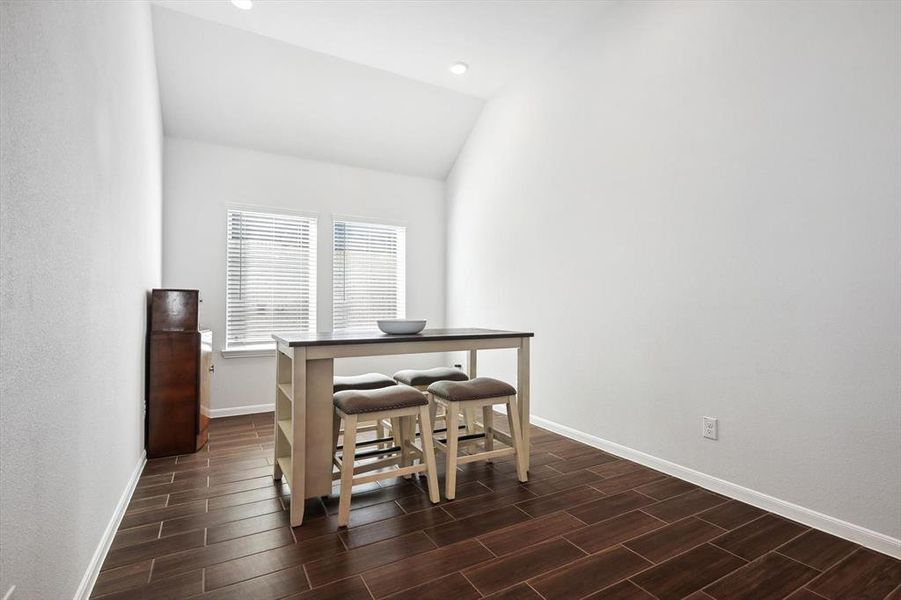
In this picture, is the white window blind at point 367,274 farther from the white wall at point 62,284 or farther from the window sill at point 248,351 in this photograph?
the white wall at point 62,284

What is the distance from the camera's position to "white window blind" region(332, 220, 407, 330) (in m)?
4.92

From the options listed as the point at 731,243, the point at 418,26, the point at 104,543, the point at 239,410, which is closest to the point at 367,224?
the point at 418,26

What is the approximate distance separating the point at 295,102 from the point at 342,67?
55 centimetres

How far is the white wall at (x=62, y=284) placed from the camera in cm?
101

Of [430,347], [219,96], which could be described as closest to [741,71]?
[430,347]

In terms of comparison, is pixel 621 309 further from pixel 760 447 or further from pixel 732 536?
pixel 732 536

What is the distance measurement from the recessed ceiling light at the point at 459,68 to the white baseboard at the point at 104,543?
3.85 metres

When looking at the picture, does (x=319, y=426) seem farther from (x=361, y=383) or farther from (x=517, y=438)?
(x=517, y=438)

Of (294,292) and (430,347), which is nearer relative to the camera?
(430,347)

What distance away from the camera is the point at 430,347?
254 cm

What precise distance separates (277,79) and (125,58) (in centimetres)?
176

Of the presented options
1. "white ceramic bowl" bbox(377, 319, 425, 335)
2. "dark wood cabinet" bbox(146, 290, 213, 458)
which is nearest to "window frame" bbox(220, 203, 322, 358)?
"dark wood cabinet" bbox(146, 290, 213, 458)

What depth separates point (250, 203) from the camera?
439 cm

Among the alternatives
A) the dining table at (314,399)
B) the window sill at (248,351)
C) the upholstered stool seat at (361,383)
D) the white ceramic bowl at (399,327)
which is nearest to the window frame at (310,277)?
the window sill at (248,351)
